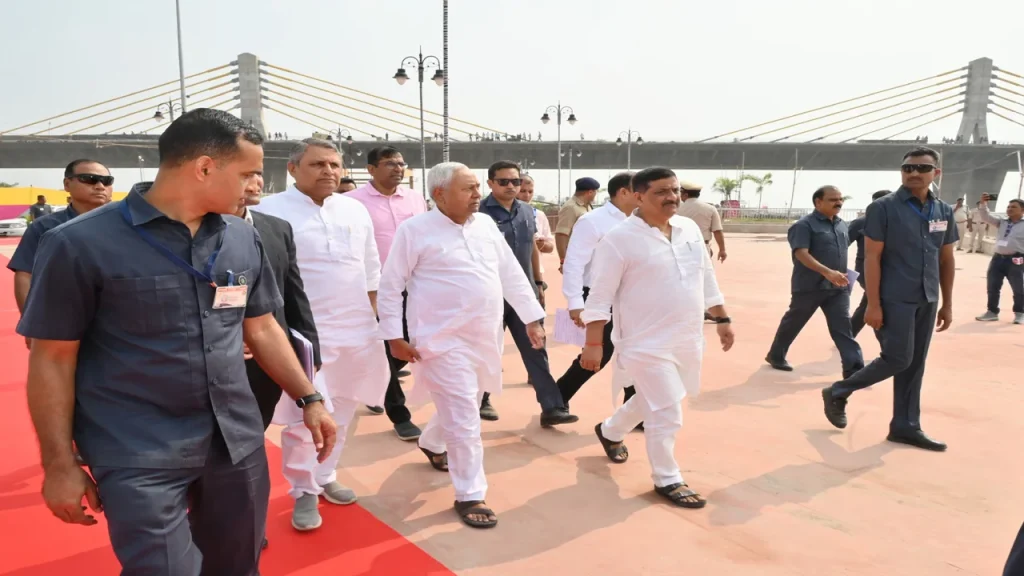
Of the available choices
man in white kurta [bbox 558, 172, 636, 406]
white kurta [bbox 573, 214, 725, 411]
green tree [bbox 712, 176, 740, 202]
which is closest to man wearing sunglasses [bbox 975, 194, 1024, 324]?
man in white kurta [bbox 558, 172, 636, 406]

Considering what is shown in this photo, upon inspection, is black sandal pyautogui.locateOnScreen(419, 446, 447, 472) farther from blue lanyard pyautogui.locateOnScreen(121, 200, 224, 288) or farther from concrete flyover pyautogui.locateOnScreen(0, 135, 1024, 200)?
concrete flyover pyautogui.locateOnScreen(0, 135, 1024, 200)

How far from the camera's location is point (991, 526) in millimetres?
3400

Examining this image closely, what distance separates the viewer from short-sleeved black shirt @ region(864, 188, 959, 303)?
4418 millimetres

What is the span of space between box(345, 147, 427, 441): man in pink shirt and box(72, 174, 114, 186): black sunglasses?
1464 millimetres

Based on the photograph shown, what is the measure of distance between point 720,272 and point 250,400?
14.4m

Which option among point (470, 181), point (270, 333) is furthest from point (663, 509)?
point (270, 333)

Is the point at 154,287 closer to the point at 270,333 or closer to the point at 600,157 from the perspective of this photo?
the point at 270,333

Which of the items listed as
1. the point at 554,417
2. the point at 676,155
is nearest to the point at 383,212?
the point at 554,417

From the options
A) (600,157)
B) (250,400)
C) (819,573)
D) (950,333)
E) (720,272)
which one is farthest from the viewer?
(600,157)

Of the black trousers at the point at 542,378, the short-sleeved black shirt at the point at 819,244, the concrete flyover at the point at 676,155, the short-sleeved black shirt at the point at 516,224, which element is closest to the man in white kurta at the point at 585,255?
the black trousers at the point at 542,378

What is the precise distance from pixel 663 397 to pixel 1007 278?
825 cm

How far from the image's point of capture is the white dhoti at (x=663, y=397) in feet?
11.9

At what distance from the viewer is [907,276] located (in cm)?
443

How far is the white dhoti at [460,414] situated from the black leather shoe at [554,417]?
138 cm
